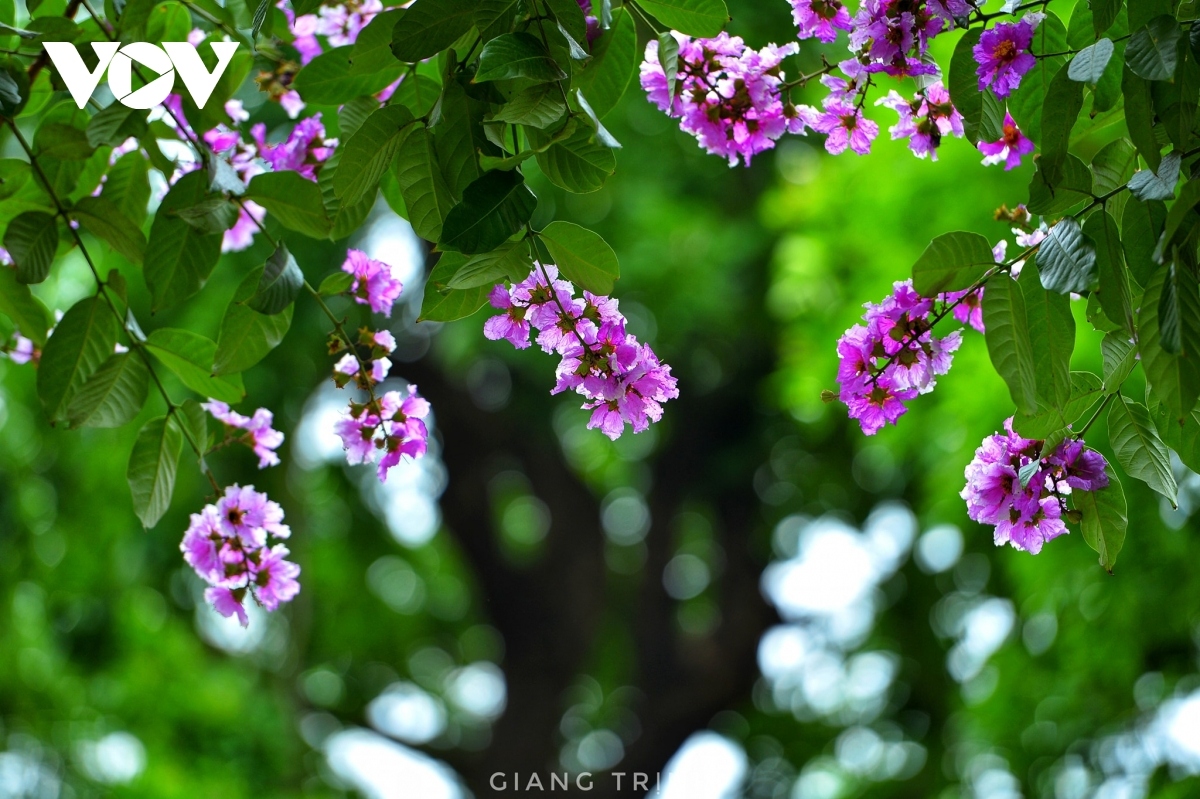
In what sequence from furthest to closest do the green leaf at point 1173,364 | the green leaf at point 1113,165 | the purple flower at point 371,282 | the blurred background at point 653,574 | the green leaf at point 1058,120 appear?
the blurred background at point 653,574 → the purple flower at point 371,282 → the green leaf at point 1113,165 → the green leaf at point 1058,120 → the green leaf at point 1173,364

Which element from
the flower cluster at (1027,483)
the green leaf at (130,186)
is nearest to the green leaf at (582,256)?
the flower cluster at (1027,483)

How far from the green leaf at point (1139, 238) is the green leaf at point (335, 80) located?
24.1 inches

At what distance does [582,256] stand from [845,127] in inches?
14.7

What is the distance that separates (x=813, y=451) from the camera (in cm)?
615

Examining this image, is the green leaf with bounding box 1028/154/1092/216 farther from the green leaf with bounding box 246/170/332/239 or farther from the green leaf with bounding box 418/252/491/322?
the green leaf with bounding box 246/170/332/239

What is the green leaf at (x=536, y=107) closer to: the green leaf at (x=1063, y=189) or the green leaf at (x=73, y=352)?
the green leaf at (x=1063, y=189)

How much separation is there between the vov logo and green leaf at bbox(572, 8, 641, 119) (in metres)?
0.38

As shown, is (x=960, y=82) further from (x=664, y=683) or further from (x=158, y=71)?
(x=664, y=683)

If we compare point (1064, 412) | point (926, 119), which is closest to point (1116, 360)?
point (1064, 412)

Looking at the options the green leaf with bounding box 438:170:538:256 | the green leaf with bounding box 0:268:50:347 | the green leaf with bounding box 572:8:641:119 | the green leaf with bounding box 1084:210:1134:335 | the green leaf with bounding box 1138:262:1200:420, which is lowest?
the green leaf with bounding box 1138:262:1200:420

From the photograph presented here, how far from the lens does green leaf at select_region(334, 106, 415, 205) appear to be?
854 mm

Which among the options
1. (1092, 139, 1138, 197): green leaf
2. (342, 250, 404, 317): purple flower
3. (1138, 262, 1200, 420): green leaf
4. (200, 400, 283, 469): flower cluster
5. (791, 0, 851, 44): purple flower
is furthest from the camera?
(200, 400, 283, 469): flower cluster

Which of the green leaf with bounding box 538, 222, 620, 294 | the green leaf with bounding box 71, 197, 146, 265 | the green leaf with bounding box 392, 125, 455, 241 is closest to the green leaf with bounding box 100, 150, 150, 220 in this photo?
the green leaf with bounding box 71, 197, 146, 265

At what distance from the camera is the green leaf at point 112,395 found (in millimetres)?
1021
